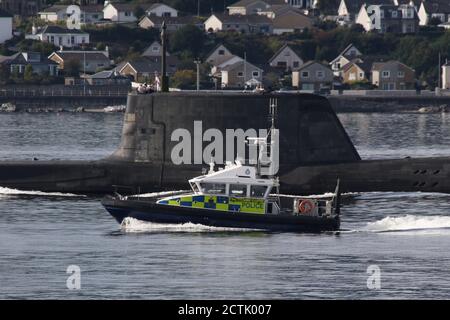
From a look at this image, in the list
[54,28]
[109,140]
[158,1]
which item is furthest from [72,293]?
[158,1]

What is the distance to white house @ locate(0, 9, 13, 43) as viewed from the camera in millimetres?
147500

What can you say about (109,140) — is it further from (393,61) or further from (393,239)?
(393,61)

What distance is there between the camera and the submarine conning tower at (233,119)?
163 feet

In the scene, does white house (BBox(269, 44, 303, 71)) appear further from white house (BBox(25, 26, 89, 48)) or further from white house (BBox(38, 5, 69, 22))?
white house (BBox(38, 5, 69, 22))

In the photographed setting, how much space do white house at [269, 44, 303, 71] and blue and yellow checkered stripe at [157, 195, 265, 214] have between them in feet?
326

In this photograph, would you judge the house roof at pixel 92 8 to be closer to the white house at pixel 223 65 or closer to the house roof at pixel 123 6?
the house roof at pixel 123 6

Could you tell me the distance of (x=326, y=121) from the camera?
50.1 m

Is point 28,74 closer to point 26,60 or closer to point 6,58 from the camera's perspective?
point 26,60

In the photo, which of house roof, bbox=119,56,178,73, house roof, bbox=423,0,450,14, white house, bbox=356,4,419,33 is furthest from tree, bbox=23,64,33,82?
house roof, bbox=423,0,450,14

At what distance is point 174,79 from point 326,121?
8276 centimetres

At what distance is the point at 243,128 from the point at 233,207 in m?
5.91

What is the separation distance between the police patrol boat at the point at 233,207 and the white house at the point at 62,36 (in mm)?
104367

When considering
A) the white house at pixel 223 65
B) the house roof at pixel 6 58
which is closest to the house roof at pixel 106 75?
the house roof at pixel 6 58
